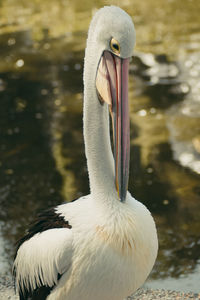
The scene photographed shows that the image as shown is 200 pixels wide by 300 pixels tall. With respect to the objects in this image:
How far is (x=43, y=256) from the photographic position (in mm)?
2293

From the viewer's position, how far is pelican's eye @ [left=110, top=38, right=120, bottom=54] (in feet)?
6.32

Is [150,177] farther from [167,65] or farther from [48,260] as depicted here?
[167,65]

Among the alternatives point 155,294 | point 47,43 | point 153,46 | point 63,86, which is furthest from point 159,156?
point 47,43

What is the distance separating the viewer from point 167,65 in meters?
7.04

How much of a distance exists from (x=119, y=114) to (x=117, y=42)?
0.94 ft

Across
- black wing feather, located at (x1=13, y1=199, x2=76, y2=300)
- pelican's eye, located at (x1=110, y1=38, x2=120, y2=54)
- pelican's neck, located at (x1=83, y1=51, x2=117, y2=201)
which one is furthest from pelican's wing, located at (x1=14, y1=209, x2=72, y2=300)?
pelican's eye, located at (x1=110, y1=38, x2=120, y2=54)

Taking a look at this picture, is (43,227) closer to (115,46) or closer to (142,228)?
(142,228)

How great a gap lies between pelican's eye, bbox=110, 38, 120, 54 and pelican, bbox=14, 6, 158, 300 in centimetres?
8

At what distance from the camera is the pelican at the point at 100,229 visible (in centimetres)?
208

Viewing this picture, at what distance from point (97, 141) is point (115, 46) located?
1.46ft

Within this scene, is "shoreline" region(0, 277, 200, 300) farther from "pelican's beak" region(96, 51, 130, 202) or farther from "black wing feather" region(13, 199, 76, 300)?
"pelican's beak" region(96, 51, 130, 202)

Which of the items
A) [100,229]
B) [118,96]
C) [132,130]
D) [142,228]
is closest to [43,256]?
[100,229]

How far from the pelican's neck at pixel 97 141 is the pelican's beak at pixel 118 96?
0.15 ft

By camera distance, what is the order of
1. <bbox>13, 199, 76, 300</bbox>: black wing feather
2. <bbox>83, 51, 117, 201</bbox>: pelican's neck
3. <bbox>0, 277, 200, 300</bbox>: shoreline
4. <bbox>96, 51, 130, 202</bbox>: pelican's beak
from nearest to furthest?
<bbox>96, 51, 130, 202</bbox>: pelican's beak
<bbox>83, 51, 117, 201</bbox>: pelican's neck
<bbox>13, 199, 76, 300</bbox>: black wing feather
<bbox>0, 277, 200, 300</bbox>: shoreline
